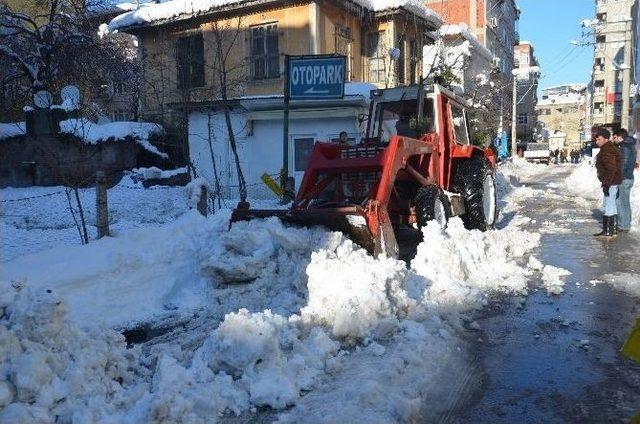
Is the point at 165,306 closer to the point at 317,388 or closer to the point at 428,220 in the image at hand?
the point at 317,388

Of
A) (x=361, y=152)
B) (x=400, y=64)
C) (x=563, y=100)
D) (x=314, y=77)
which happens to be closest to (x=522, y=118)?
(x=563, y=100)

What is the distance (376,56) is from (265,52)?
14.2 feet

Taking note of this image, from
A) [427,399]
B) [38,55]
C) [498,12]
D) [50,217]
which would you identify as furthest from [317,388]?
[498,12]

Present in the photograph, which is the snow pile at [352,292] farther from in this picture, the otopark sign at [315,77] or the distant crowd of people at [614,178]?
the distant crowd of people at [614,178]

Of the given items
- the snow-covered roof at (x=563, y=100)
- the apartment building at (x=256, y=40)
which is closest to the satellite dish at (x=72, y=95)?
the apartment building at (x=256, y=40)

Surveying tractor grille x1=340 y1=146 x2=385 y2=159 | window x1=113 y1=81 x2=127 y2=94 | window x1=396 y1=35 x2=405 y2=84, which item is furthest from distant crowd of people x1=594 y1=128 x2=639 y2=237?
window x1=113 y1=81 x2=127 y2=94

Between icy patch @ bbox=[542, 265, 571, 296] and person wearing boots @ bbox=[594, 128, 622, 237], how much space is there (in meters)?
3.27

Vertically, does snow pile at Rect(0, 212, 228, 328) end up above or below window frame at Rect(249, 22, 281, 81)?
below

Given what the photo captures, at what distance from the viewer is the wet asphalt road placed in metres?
3.60

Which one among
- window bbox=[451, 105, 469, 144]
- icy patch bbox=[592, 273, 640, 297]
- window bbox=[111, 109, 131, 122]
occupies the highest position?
window bbox=[111, 109, 131, 122]

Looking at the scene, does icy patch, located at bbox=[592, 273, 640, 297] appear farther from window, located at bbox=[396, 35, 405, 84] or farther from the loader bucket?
window, located at bbox=[396, 35, 405, 84]

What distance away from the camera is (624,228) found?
10234mm

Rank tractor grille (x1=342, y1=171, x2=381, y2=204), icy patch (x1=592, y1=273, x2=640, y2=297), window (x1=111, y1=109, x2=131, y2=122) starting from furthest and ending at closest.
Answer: window (x1=111, y1=109, x2=131, y2=122)
tractor grille (x1=342, y1=171, x2=381, y2=204)
icy patch (x1=592, y1=273, x2=640, y2=297)

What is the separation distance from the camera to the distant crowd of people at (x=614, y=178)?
9.65m
